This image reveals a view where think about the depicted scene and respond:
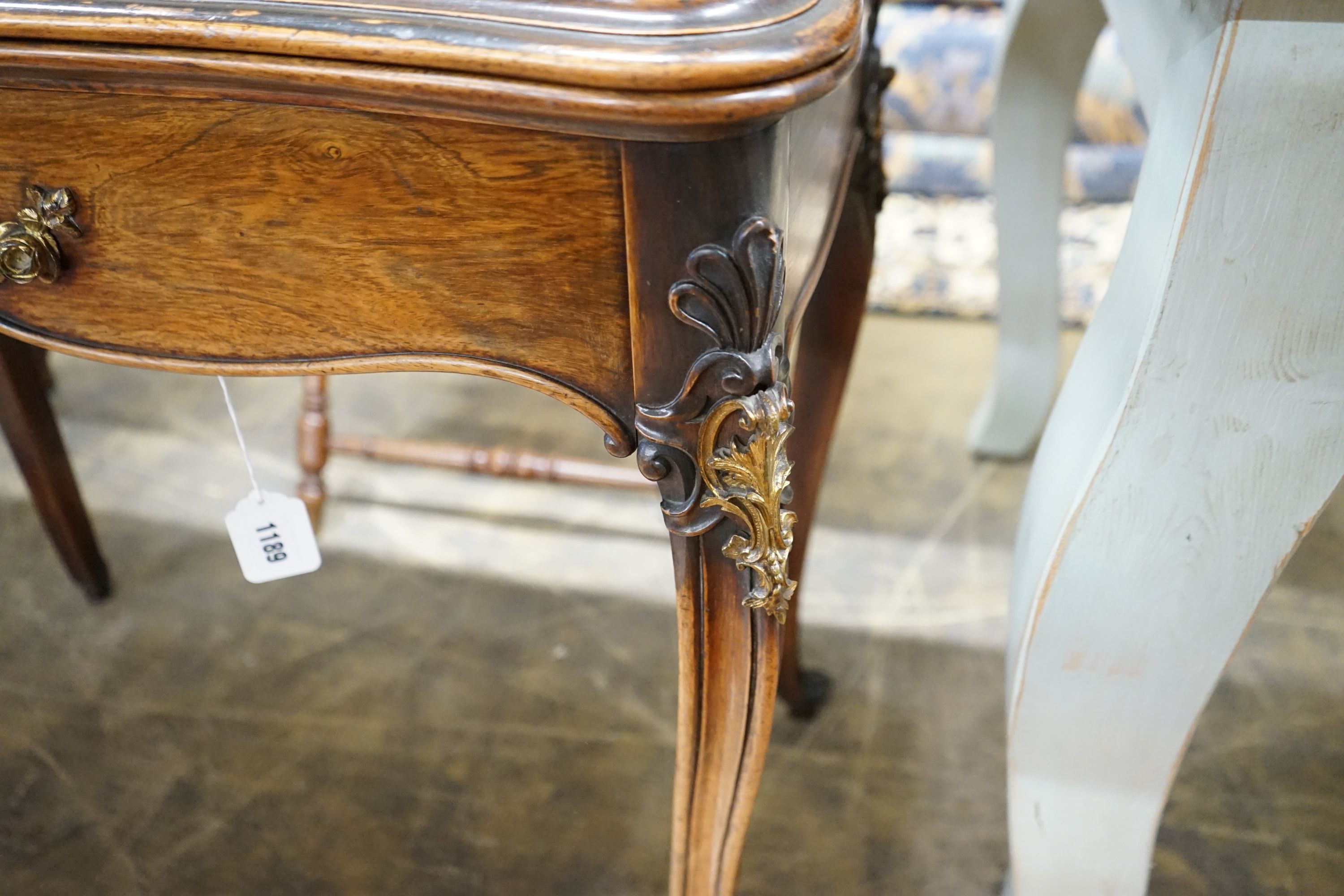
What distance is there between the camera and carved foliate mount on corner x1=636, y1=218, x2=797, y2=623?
37 centimetres

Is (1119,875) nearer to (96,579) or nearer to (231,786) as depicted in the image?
(231,786)

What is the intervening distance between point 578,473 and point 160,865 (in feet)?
1.71

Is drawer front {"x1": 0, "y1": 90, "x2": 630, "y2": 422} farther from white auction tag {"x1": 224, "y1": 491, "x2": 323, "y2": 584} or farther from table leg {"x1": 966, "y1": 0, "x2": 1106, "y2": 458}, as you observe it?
table leg {"x1": 966, "y1": 0, "x2": 1106, "y2": 458}

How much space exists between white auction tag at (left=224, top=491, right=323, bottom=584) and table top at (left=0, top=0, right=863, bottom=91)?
0.99 feet

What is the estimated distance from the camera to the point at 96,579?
42.1 inches

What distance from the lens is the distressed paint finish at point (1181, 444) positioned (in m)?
0.42

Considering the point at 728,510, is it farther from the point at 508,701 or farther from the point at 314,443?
the point at 314,443

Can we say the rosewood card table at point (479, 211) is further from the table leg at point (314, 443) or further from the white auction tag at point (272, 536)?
the table leg at point (314, 443)

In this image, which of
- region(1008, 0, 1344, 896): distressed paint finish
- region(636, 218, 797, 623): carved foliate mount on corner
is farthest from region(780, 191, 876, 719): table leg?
region(636, 218, 797, 623): carved foliate mount on corner

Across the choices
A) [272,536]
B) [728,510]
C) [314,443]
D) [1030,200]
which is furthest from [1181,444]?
[314,443]

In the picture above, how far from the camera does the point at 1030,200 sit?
1090 mm

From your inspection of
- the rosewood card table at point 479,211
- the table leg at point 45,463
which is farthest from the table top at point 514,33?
the table leg at point 45,463

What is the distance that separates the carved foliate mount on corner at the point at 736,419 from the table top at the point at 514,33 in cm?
6

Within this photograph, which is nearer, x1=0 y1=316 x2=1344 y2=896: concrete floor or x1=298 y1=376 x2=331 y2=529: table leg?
x1=0 y1=316 x2=1344 y2=896: concrete floor
